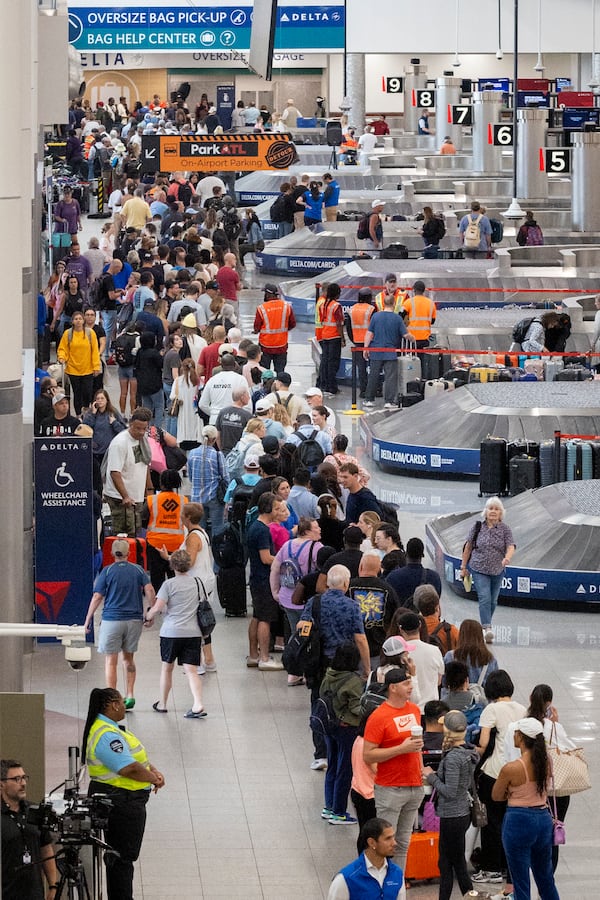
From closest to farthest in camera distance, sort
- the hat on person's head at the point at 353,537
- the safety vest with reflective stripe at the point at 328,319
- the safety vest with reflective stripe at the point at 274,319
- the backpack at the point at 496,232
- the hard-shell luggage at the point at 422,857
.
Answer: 1. the hard-shell luggage at the point at 422,857
2. the hat on person's head at the point at 353,537
3. the safety vest with reflective stripe at the point at 274,319
4. the safety vest with reflective stripe at the point at 328,319
5. the backpack at the point at 496,232

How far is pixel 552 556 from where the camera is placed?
543 inches

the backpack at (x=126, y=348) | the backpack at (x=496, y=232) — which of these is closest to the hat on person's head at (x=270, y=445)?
the backpack at (x=126, y=348)

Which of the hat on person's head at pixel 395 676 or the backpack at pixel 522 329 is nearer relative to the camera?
the hat on person's head at pixel 395 676

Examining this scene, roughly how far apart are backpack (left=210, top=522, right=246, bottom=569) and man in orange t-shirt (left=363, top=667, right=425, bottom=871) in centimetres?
443

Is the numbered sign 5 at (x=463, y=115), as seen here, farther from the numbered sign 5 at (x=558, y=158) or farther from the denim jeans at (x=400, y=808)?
the denim jeans at (x=400, y=808)

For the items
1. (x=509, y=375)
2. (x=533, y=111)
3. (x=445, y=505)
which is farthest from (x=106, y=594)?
(x=533, y=111)

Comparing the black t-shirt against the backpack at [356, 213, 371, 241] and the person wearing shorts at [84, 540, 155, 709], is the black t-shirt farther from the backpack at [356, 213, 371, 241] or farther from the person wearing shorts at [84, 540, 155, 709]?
the backpack at [356, 213, 371, 241]

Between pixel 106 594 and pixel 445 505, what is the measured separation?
6.65m

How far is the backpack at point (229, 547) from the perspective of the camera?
41.7ft

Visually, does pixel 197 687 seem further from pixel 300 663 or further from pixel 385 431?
pixel 385 431

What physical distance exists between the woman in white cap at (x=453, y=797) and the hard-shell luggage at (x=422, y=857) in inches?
15.4

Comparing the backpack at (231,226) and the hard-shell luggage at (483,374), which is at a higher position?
the backpack at (231,226)

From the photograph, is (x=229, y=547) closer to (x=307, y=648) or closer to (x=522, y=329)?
(x=307, y=648)

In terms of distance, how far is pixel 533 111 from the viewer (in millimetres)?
36844
